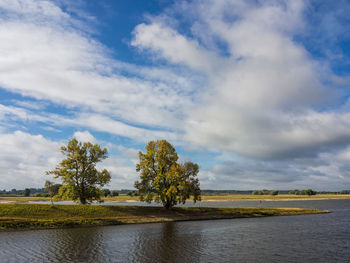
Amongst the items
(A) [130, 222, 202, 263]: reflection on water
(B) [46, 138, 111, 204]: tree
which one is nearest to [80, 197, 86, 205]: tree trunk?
(B) [46, 138, 111, 204]: tree

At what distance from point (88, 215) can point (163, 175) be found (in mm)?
23546

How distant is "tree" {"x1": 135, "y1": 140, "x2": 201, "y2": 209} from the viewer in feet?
260

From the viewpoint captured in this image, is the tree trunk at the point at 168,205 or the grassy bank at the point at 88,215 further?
the tree trunk at the point at 168,205

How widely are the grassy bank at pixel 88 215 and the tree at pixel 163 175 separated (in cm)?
437

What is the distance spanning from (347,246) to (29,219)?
203 feet

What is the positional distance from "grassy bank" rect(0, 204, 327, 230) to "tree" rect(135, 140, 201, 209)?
172 inches

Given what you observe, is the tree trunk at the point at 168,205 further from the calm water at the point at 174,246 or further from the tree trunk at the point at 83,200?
the calm water at the point at 174,246

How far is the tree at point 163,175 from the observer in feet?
260

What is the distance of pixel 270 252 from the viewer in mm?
36750

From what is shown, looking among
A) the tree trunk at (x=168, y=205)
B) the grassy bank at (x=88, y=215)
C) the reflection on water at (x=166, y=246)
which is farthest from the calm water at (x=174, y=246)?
the tree trunk at (x=168, y=205)

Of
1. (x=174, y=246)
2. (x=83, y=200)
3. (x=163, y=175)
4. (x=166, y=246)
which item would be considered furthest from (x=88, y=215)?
(x=174, y=246)

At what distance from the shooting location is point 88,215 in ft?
226

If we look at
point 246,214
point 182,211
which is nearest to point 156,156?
point 182,211

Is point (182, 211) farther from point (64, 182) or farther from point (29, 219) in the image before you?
point (29, 219)
